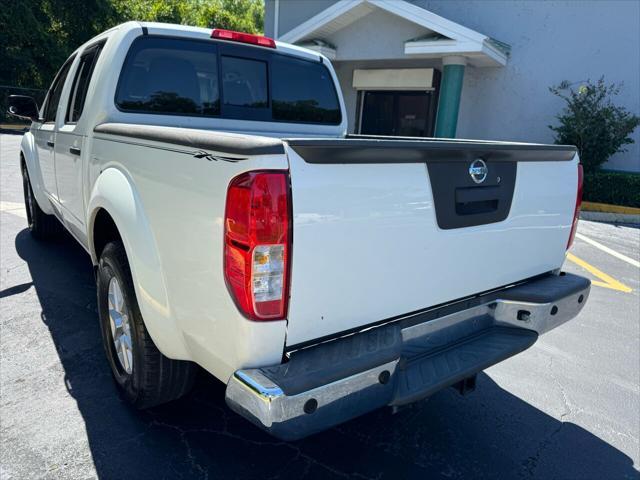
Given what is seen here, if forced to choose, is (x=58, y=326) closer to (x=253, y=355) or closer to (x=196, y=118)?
(x=196, y=118)

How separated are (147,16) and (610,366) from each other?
35151 mm

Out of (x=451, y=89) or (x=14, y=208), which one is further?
(x=451, y=89)

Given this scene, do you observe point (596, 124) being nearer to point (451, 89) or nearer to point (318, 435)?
point (451, 89)

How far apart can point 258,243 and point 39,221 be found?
4.89m

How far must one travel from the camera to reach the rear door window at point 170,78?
3.12m

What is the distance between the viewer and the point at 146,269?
216cm

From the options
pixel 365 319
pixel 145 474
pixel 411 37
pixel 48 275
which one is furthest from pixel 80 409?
pixel 411 37

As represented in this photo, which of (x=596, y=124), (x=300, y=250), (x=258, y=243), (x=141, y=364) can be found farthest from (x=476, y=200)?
(x=596, y=124)

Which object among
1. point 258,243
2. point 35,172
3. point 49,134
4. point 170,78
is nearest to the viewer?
point 258,243

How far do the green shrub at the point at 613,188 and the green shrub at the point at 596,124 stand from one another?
435mm

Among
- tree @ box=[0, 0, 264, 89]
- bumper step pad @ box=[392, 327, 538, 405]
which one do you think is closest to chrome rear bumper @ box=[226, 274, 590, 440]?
bumper step pad @ box=[392, 327, 538, 405]

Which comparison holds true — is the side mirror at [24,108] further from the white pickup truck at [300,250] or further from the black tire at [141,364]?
the black tire at [141,364]

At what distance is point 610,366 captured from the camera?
3.64 m

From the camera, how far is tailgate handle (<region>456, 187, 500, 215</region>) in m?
2.23
